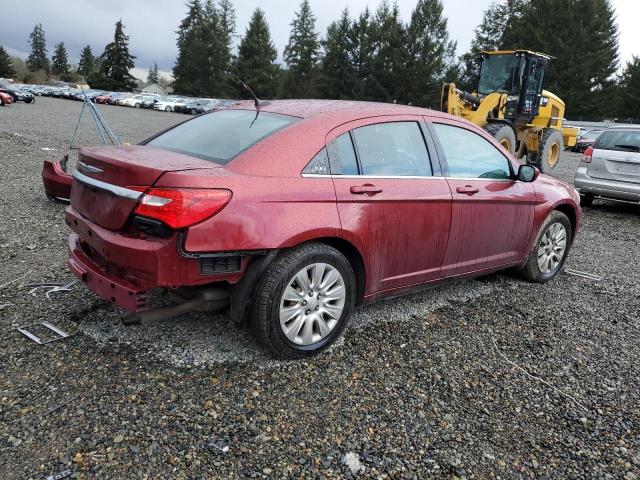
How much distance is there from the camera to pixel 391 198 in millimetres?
3523

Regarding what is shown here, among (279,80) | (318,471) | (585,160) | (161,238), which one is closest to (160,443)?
(318,471)

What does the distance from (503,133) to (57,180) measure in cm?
985

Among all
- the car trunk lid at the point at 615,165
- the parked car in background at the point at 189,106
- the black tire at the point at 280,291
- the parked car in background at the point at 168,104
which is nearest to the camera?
the black tire at the point at 280,291

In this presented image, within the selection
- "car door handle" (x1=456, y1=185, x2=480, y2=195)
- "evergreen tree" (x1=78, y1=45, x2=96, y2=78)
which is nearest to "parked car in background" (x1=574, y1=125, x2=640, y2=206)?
"car door handle" (x1=456, y1=185, x2=480, y2=195)

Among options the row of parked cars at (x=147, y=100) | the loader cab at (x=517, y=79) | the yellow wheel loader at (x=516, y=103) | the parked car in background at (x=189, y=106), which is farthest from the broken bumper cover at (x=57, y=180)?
the parked car in background at (x=189, y=106)

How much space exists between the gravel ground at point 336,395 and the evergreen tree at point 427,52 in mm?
55708

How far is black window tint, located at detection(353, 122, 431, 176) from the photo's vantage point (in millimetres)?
3539

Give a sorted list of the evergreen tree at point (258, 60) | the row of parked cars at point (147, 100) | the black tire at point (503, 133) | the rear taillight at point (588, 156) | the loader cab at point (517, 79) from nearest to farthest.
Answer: the rear taillight at point (588, 156) < the black tire at point (503, 133) < the loader cab at point (517, 79) < the row of parked cars at point (147, 100) < the evergreen tree at point (258, 60)

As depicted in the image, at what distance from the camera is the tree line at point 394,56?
169 ft

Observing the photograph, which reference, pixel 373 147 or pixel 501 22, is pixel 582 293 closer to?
pixel 373 147

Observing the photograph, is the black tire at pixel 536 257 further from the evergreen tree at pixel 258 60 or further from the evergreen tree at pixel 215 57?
the evergreen tree at pixel 215 57

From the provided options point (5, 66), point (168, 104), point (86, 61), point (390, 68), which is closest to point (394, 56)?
point (390, 68)

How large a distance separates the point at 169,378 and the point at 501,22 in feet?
225

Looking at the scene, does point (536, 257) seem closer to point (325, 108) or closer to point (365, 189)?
point (365, 189)
